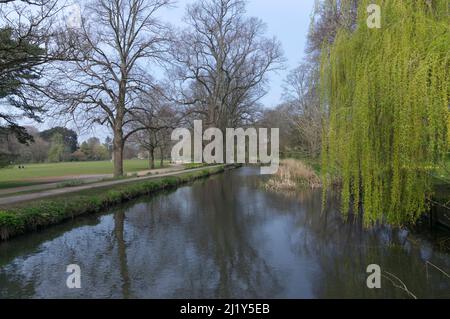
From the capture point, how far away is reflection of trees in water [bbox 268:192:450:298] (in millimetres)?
6000

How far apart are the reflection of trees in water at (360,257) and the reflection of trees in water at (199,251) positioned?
44.1 inches

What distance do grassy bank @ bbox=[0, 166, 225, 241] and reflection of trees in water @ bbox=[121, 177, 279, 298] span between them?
130 cm

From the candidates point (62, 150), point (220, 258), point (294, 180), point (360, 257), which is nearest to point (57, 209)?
point (220, 258)

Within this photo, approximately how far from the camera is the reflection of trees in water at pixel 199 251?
619 centimetres

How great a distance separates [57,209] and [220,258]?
5952 millimetres

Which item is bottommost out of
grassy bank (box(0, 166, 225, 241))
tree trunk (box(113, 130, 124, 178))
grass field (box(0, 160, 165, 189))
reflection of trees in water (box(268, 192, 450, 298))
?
reflection of trees in water (box(268, 192, 450, 298))

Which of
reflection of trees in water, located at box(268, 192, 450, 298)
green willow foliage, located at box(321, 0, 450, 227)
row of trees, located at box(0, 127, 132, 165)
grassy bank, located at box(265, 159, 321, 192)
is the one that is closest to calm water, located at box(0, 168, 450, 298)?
reflection of trees in water, located at box(268, 192, 450, 298)

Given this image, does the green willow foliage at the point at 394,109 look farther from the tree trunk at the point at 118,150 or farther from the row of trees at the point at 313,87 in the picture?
the tree trunk at the point at 118,150

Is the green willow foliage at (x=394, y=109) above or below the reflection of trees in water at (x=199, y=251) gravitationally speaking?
above

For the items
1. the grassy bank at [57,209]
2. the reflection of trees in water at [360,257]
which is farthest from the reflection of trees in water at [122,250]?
the reflection of trees in water at [360,257]

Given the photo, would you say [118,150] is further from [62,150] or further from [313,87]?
[62,150]

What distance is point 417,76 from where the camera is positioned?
16.1 feet

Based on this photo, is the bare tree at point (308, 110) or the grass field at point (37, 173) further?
the grass field at point (37, 173)

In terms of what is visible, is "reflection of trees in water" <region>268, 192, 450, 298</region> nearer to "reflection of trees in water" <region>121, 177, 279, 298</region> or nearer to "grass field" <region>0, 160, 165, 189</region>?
"reflection of trees in water" <region>121, 177, 279, 298</region>
